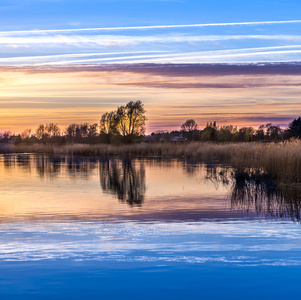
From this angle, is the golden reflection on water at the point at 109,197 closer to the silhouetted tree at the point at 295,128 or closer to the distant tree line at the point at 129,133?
the distant tree line at the point at 129,133

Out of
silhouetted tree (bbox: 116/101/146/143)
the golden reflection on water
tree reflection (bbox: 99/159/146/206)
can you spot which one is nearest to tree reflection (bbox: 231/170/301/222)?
the golden reflection on water

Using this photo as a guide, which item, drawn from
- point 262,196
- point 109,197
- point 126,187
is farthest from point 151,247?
point 126,187

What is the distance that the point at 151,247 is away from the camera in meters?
7.80

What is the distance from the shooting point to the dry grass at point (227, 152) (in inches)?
688

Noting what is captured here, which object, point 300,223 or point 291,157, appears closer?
point 300,223

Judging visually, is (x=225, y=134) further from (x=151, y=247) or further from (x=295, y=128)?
(x=151, y=247)

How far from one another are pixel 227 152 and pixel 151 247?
2958 cm

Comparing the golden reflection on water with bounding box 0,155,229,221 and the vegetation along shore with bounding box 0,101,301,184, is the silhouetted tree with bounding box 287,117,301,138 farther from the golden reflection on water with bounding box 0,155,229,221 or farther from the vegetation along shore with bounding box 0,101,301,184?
the golden reflection on water with bounding box 0,155,229,221

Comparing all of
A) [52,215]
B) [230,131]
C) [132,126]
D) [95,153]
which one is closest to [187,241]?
[52,215]

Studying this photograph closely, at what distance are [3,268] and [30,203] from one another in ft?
23.4

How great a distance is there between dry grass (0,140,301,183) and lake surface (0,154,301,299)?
8.73 ft

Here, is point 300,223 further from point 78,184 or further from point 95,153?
point 95,153

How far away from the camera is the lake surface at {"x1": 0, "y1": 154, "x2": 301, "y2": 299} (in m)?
5.91

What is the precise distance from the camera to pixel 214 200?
14.1m
